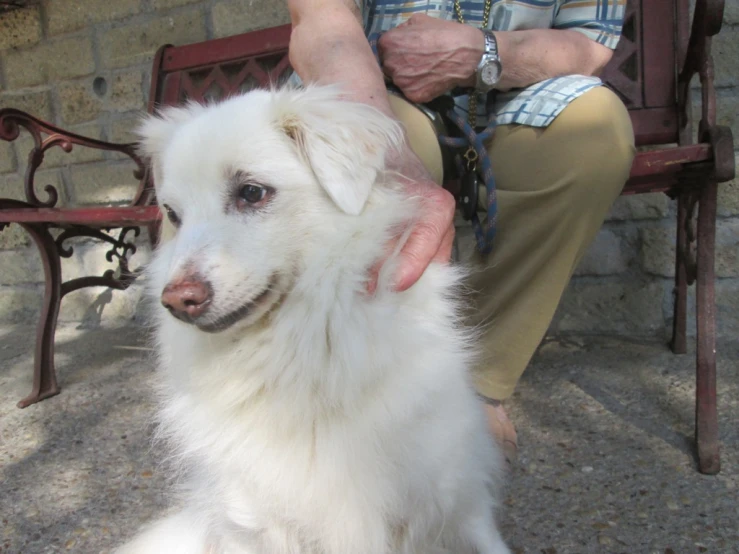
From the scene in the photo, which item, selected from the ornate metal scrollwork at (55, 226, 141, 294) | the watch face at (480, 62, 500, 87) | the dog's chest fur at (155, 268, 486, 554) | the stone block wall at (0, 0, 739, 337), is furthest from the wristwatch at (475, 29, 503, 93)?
the ornate metal scrollwork at (55, 226, 141, 294)

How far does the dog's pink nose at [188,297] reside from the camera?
102 centimetres

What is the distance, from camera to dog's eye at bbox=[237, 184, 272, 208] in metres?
1.21

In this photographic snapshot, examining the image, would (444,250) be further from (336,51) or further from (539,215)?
(336,51)

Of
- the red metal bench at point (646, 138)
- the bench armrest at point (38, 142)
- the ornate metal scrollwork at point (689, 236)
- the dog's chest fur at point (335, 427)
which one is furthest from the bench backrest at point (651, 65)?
the dog's chest fur at point (335, 427)

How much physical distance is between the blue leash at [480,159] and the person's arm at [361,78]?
12 centimetres

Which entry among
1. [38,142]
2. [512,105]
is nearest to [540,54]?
[512,105]

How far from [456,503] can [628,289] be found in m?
1.88

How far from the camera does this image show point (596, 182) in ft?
5.29

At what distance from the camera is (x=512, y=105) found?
1736 mm

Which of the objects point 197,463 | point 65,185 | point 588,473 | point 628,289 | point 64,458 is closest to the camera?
point 197,463

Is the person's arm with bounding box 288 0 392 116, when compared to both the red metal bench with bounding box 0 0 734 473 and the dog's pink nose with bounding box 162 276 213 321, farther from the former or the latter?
the dog's pink nose with bounding box 162 276 213 321

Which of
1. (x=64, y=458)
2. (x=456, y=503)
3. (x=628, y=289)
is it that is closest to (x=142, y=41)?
(x=64, y=458)

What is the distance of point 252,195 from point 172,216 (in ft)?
0.87

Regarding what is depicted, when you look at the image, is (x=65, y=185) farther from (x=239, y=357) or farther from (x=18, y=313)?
(x=239, y=357)
